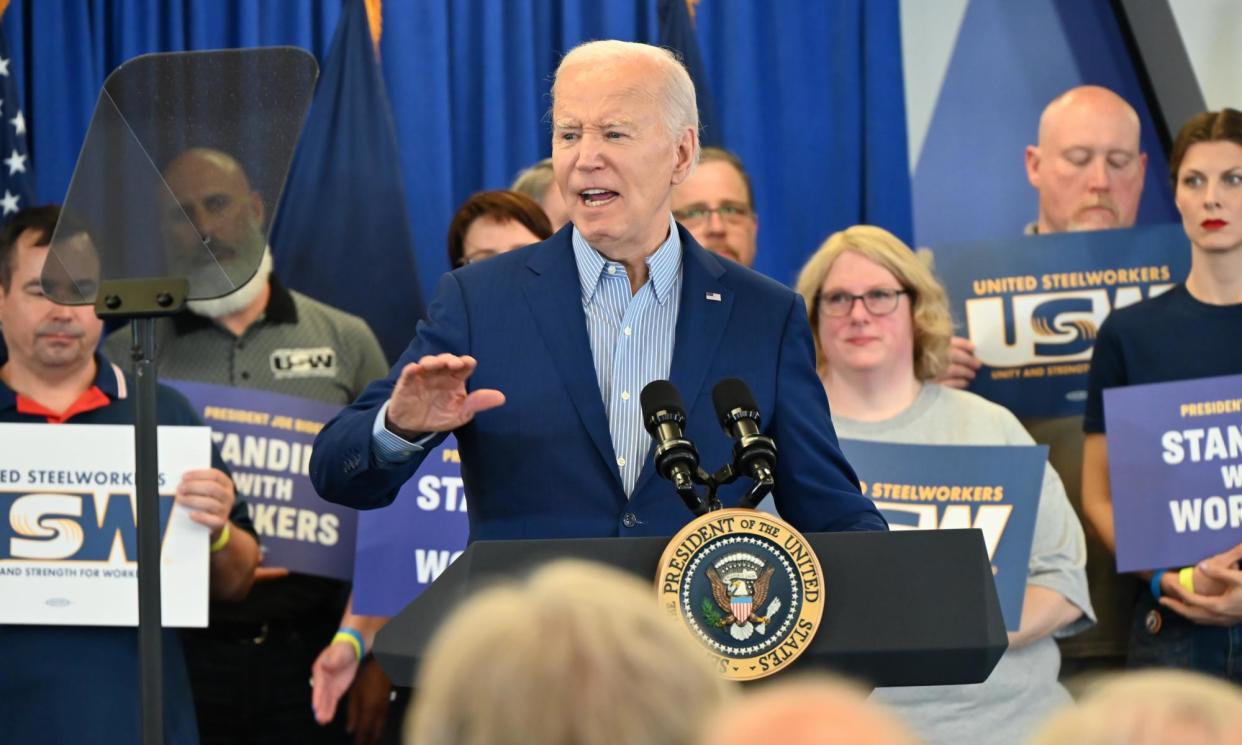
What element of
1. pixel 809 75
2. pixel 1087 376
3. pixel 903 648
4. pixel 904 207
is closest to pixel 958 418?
pixel 1087 376

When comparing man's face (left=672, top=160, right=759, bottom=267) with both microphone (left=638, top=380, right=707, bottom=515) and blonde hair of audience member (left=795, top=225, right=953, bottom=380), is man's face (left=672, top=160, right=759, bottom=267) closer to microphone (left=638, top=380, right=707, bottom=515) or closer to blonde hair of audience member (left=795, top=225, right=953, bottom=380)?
blonde hair of audience member (left=795, top=225, right=953, bottom=380)

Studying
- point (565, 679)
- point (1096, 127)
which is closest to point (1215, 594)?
point (1096, 127)

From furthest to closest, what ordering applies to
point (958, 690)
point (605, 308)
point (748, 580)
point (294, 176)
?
point (294, 176) < point (958, 690) < point (605, 308) < point (748, 580)

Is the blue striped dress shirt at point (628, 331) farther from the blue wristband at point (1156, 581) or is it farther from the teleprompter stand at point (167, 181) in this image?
the blue wristband at point (1156, 581)

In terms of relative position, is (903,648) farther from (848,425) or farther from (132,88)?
(848,425)

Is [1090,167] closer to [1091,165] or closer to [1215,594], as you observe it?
[1091,165]

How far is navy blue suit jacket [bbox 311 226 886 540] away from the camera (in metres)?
2.67

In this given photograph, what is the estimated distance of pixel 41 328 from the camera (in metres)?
4.18

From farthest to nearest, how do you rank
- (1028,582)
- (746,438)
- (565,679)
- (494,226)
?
(494,226) < (1028,582) < (746,438) < (565,679)

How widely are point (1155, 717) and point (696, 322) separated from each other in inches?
67.4

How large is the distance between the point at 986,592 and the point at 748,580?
33 centimetres

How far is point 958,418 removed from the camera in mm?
4359

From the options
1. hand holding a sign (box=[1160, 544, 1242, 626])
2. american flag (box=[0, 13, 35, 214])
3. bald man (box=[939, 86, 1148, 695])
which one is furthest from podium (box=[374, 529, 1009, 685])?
american flag (box=[0, 13, 35, 214])

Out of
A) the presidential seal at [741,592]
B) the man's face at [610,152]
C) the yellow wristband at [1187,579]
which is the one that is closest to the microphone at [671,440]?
the presidential seal at [741,592]
